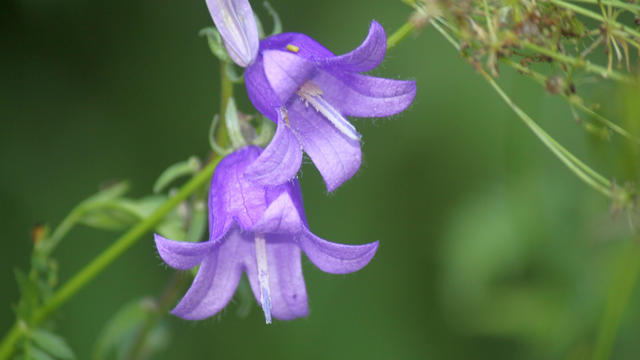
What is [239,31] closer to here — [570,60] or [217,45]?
[217,45]

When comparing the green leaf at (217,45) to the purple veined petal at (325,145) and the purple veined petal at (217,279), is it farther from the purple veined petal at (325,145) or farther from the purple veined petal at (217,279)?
the purple veined petal at (217,279)

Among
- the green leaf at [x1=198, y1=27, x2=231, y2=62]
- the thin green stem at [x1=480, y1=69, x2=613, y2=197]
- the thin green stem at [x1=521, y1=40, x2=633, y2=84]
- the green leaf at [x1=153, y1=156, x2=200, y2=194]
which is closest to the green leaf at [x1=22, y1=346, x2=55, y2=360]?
the green leaf at [x1=153, y1=156, x2=200, y2=194]

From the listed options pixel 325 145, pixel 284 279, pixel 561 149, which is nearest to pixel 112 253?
pixel 284 279

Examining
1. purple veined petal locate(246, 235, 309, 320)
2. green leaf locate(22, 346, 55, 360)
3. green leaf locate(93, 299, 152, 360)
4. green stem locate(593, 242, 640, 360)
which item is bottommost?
green stem locate(593, 242, 640, 360)

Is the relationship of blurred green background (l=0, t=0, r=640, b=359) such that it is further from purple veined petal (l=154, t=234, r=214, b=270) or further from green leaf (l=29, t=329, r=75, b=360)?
purple veined petal (l=154, t=234, r=214, b=270)

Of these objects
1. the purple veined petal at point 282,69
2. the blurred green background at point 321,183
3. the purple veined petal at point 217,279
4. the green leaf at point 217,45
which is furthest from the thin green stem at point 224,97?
the blurred green background at point 321,183
